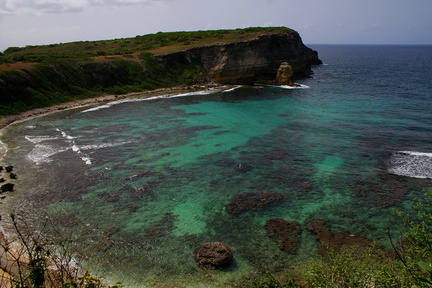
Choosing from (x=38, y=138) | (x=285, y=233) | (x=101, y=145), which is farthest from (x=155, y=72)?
(x=285, y=233)

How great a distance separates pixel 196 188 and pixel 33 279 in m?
Answer: 16.8

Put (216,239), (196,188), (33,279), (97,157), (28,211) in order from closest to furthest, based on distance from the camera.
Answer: (33,279), (216,239), (28,211), (196,188), (97,157)

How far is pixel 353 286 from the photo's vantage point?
11641 millimetres

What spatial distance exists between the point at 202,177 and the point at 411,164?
808 inches

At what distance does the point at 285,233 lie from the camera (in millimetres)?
19859

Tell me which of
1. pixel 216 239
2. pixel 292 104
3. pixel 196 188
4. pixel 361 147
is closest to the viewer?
pixel 216 239

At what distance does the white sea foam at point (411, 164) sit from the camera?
28473 millimetres

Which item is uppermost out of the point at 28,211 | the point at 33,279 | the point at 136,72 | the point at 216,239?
the point at 136,72

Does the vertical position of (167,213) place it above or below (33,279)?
below

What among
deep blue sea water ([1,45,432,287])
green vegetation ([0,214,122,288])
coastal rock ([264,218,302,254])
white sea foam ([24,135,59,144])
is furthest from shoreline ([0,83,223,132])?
coastal rock ([264,218,302,254])

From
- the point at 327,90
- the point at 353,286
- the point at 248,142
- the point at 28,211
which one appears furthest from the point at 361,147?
the point at 327,90

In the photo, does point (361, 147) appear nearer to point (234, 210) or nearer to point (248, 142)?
point (248, 142)

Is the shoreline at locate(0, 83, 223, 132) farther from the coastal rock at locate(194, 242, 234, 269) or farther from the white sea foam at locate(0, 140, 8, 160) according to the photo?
the coastal rock at locate(194, 242, 234, 269)

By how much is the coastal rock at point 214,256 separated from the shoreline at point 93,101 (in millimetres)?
38790
